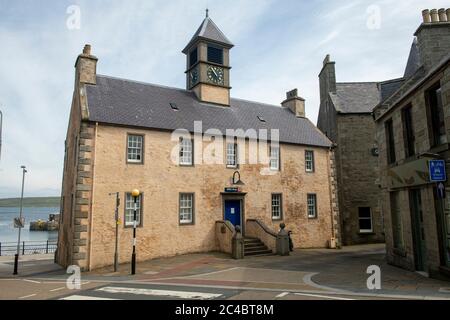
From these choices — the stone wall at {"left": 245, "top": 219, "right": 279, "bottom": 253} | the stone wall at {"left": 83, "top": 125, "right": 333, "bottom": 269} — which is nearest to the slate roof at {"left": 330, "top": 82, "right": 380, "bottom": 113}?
the stone wall at {"left": 83, "top": 125, "right": 333, "bottom": 269}

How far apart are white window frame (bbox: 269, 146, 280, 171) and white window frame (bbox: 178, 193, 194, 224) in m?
6.21

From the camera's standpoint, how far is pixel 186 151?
18.8 metres

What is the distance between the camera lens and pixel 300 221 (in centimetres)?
2209

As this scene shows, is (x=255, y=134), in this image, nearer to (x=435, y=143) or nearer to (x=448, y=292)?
(x=435, y=143)

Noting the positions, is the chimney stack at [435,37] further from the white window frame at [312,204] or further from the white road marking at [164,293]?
the white road marking at [164,293]

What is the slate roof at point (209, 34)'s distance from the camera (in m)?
23.1

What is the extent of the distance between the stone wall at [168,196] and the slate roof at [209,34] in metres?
8.71

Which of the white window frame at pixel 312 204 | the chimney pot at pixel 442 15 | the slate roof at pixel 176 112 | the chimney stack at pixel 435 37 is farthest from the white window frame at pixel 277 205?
the chimney pot at pixel 442 15

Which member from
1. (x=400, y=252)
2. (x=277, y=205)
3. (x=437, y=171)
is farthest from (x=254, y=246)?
(x=437, y=171)

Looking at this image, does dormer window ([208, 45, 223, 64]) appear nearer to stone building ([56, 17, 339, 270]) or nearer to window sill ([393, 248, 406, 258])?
stone building ([56, 17, 339, 270])

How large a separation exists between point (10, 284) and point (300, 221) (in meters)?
16.4
